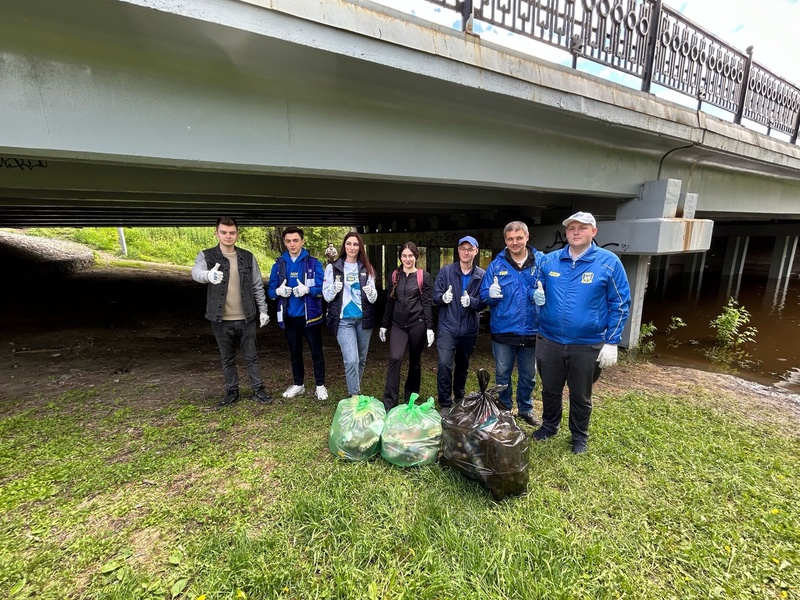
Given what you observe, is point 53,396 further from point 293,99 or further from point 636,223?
point 636,223

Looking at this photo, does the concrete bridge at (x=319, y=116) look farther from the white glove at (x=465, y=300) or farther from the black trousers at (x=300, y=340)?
the black trousers at (x=300, y=340)

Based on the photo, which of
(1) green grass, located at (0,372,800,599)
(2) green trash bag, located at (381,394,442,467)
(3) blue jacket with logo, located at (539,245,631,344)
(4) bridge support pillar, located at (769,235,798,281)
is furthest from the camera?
(4) bridge support pillar, located at (769,235,798,281)

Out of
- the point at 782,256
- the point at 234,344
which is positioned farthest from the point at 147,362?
the point at 782,256

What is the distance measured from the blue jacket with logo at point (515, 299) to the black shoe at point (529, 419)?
896 mm

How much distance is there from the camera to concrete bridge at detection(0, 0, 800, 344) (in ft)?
8.05

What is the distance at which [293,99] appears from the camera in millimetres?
3203

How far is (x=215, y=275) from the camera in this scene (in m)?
3.59

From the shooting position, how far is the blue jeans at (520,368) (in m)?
3.66

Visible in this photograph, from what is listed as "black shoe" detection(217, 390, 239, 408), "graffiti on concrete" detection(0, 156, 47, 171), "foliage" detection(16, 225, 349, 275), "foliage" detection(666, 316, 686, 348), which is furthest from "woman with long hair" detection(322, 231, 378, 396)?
"foliage" detection(16, 225, 349, 275)

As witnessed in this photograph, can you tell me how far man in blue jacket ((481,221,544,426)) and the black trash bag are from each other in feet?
3.53

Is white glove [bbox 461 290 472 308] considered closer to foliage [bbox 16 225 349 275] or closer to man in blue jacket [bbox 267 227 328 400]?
man in blue jacket [bbox 267 227 328 400]

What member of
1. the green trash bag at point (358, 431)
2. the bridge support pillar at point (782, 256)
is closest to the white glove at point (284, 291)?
the green trash bag at point (358, 431)

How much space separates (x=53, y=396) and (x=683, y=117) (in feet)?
29.9

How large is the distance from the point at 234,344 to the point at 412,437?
225 cm
